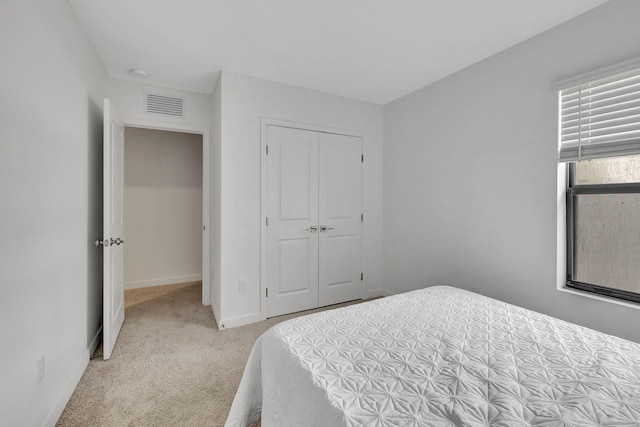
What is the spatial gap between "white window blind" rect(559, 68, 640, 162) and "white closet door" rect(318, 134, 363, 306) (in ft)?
6.53

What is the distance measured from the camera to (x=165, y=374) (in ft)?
6.88

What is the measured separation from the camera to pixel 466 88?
2742 mm

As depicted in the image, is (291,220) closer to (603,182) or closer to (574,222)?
(574,222)

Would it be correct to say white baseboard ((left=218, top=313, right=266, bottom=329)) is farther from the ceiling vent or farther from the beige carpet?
the ceiling vent

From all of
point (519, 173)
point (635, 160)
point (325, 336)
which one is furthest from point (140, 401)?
point (635, 160)

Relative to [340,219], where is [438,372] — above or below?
below

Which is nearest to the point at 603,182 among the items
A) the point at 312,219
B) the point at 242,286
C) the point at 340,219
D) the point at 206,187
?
the point at 340,219

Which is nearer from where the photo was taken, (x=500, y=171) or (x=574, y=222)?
(x=574, y=222)

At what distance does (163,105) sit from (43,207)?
78.1 inches

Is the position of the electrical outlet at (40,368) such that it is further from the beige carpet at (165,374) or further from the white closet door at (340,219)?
the white closet door at (340,219)

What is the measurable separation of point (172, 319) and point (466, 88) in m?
3.66

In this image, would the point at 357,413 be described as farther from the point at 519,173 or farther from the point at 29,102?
the point at 519,173

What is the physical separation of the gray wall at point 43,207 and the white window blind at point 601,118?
122 inches

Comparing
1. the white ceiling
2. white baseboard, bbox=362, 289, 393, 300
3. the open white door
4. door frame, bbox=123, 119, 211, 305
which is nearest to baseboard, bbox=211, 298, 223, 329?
door frame, bbox=123, 119, 211, 305
